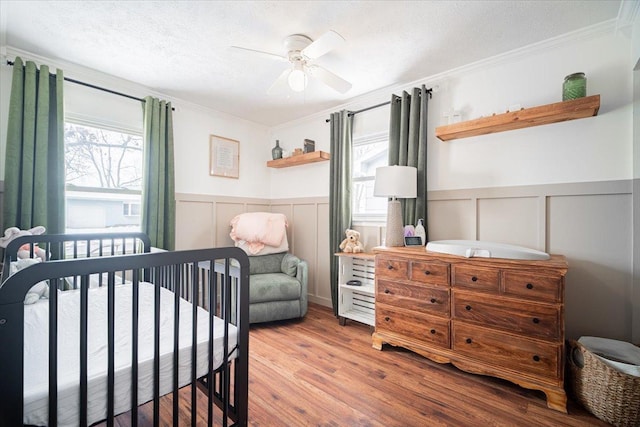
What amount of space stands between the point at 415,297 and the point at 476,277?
461mm

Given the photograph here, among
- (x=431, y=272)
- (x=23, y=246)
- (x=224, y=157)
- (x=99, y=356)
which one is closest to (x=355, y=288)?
(x=431, y=272)

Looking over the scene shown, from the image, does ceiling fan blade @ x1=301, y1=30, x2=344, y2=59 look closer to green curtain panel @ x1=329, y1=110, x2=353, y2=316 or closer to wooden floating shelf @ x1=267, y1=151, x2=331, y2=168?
green curtain panel @ x1=329, y1=110, x2=353, y2=316

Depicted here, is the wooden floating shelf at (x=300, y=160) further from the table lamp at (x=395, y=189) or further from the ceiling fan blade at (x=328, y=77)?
the ceiling fan blade at (x=328, y=77)

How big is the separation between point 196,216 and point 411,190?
2.38 meters

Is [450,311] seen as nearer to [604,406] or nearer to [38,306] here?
[604,406]

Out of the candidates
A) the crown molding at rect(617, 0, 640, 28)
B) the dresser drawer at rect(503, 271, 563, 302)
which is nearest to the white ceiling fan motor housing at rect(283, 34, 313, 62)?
the crown molding at rect(617, 0, 640, 28)

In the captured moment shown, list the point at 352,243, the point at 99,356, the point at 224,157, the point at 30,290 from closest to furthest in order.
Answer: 1. the point at 99,356
2. the point at 30,290
3. the point at 352,243
4. the point at 224,157

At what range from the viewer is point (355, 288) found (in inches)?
111

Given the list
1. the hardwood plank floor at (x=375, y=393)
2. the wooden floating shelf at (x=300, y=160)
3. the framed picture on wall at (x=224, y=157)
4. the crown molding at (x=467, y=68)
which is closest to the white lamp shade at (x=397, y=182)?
the crown molding at (x=467, y=68)

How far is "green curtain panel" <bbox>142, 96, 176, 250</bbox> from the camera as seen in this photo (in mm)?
2771

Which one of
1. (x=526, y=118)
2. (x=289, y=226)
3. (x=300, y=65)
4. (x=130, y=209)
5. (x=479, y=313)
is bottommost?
(x=479, y=313)

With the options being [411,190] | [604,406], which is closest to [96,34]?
[411,190]

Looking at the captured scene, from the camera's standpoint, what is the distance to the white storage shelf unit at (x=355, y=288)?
2.87m

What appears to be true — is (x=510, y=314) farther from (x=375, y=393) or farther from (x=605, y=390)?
(x=375, y=393)
